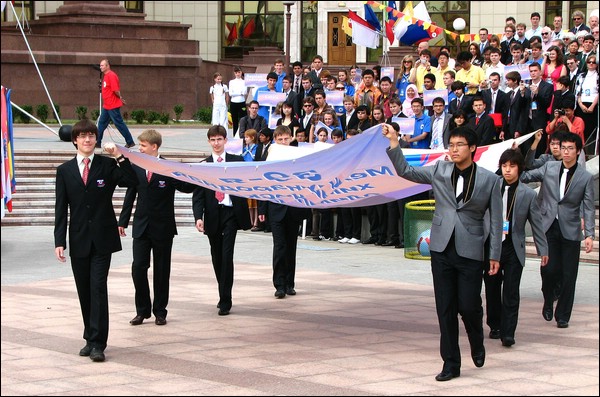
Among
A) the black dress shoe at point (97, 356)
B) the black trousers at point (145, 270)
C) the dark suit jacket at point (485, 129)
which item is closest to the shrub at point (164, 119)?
the dark suit jacket at point (485, 129)

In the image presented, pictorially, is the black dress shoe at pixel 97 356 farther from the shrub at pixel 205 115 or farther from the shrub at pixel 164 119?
the shrub at pixel 205 115

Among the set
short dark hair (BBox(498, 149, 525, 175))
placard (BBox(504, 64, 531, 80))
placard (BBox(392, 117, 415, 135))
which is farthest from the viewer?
placard (BBox(504, 64, 531, 80))

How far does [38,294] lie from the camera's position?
506 inches

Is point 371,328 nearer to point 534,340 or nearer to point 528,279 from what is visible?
point 534,340

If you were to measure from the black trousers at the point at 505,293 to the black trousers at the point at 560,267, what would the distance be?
711 mm

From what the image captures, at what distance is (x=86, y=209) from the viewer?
31.7ft

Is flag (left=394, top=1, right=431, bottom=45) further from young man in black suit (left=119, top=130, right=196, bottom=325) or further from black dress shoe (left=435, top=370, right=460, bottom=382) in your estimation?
black dress shoe (left=435, top=370, right=460, bottom=382)

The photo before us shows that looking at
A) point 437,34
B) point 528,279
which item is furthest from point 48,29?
point 528,279

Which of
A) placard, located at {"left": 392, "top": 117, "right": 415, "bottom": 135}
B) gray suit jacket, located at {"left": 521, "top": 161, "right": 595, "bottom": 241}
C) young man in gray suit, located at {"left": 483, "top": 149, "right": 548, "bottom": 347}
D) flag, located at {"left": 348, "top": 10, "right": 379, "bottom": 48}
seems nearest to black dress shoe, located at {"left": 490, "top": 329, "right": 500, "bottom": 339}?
young man in gray suit, located at {"left": 483, "top": 149, "right": 548, "bottom": 347}

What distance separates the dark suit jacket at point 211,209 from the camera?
11.8m

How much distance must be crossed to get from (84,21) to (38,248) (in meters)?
21.6

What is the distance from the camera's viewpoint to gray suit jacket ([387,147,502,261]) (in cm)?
873

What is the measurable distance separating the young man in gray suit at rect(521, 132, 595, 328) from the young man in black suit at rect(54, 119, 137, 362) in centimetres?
447

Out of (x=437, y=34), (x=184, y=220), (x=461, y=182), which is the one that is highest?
A: (x=437, y=34)
